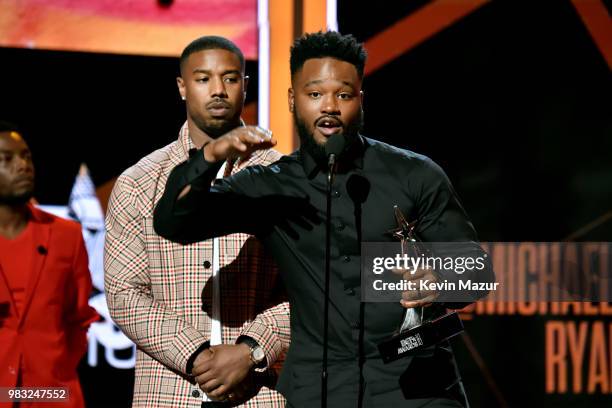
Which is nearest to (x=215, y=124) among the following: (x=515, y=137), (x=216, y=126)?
(x=216, y=126)

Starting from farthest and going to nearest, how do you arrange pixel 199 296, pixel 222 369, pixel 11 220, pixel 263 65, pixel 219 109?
pixel 263 65, pixel 11 220, pixel 219 109, pixel 199 296, pixel 222 369

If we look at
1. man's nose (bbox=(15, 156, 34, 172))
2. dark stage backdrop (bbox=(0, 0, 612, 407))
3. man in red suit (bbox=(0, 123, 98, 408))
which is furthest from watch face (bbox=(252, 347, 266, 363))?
dark stage backdrop (bbox=(0, 0, 612, 407))

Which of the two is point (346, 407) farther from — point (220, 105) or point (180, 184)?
point (220, 105)

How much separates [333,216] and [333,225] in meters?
0.03

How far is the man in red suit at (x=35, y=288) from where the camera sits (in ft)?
13.3

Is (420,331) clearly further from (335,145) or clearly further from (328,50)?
(328,50)

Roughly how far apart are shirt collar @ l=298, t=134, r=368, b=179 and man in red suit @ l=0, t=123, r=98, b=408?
6.38ft

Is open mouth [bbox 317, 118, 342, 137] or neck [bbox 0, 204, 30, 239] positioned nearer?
open mouth [bbox 317, 118, 342, 137]

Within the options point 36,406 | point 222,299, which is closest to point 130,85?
point 36,406

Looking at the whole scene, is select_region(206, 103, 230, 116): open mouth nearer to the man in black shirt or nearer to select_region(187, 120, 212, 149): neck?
select_region(187, 120, 212, 149): neck

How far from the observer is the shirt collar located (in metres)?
2.62

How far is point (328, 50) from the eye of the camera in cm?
264

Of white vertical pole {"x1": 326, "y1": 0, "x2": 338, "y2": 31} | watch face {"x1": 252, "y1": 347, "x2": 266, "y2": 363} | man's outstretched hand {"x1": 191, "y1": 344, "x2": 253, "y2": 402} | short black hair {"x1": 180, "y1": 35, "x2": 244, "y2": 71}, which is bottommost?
man's outstretched hand {"x1": 191, "y1": 344, "x2": 253, "y2": 402}

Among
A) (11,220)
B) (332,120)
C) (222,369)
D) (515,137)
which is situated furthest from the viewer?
(515,137)
